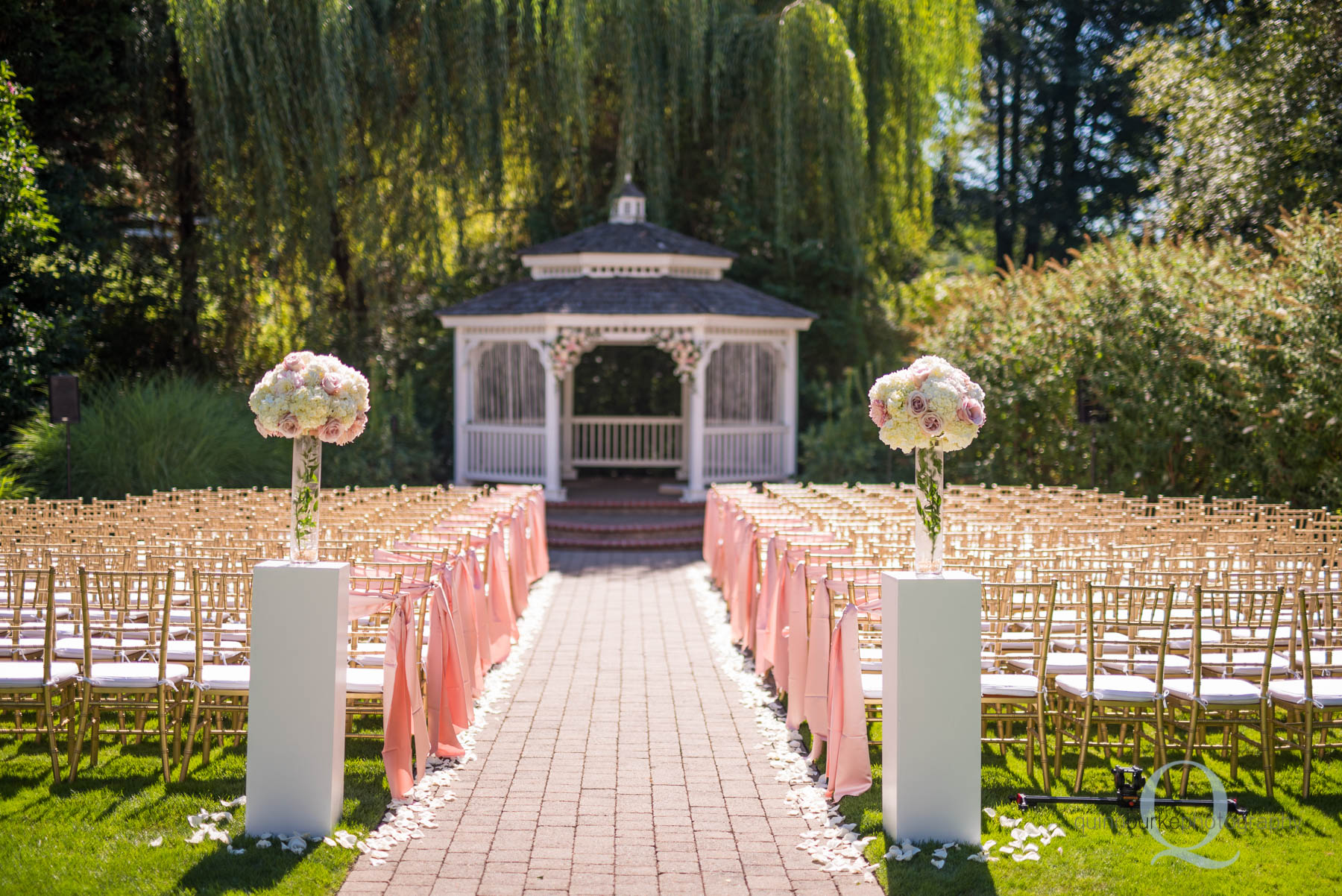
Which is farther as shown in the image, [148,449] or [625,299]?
[625,299]

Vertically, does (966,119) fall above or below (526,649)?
above

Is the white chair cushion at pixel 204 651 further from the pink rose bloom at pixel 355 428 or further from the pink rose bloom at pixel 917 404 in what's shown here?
the pink rose bloom at pixel 917 404

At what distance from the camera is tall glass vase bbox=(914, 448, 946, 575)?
5828 mm

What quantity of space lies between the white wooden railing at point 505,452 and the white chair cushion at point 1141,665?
42.0 feet

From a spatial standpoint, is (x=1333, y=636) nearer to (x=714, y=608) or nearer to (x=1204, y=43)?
→ (x=714, y=608)

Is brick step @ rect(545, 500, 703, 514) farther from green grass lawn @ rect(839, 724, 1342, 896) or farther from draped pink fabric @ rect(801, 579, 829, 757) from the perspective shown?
green grass lawn @ rect(839, 724, 1342, 896)

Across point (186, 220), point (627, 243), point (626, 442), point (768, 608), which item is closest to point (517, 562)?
point (768, 608)

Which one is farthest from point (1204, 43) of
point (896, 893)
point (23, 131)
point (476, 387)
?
point (896, 893)

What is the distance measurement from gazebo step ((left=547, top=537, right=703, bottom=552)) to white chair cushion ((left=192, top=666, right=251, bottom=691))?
10628 mm

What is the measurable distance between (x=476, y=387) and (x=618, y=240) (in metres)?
3.83

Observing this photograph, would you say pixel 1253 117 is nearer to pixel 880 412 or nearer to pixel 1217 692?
pixel 1217 692

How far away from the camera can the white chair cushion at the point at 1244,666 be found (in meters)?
6.84

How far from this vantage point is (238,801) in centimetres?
600

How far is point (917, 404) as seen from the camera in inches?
227
